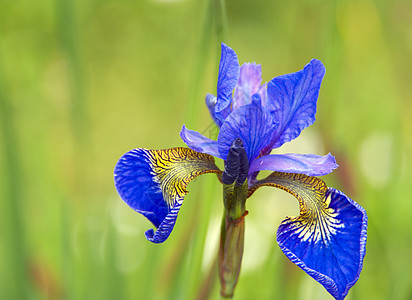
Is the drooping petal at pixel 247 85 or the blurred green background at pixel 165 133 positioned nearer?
the drooping petal at pixel 247 85

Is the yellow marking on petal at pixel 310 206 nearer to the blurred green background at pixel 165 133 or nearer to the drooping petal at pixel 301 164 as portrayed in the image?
the drooping petal at pixel 301 164

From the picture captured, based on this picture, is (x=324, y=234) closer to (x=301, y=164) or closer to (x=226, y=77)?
(x=301, y=164)

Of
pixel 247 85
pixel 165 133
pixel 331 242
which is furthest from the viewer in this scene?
pixel 165 133

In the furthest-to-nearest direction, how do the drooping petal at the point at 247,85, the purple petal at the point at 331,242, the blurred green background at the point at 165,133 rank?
the blurred green background at the point at 165,133, the drooping petal at the point at 247,85, the purple petal at the point at 331,242

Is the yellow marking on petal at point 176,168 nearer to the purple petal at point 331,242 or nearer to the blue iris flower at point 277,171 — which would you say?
the blue iris flower at point 277,171

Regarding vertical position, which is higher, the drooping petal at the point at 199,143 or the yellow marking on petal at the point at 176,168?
the drooping petal at the point at 199,143

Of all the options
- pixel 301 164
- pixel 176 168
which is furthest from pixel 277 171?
pixel 176 168

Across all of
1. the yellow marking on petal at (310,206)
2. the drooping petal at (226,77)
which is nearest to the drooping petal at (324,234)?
the yellow marking on petal at (310,206)

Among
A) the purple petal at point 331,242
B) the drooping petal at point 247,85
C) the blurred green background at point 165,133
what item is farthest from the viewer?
the blurred green background at point 165,133

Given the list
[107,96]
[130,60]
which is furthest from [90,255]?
[130,60]

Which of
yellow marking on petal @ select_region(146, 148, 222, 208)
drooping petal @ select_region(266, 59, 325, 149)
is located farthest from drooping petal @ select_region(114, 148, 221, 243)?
drooping petal @ select_region(266, 59, 325, 149)
